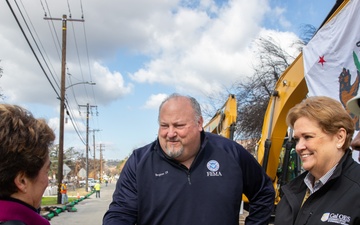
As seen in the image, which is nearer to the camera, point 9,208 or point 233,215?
point 9,208

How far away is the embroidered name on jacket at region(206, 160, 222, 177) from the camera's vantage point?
3.41m

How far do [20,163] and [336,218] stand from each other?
1.69 m

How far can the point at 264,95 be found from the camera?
25.4 metres

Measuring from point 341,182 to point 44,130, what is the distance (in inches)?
66.8

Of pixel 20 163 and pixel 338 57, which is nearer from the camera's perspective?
pixel 20 163

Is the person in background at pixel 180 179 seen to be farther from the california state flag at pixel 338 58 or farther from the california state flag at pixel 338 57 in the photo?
the california state flag at pixel 338 57

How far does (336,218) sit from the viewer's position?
2361 mm

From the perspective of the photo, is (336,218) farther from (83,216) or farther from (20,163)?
(83,216)

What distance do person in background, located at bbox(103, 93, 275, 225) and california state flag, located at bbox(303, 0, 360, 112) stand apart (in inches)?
89.1

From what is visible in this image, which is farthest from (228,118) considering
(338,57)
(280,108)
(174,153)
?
(174,153)

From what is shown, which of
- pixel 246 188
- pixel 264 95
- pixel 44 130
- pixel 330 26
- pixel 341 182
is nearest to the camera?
pixel 44 130

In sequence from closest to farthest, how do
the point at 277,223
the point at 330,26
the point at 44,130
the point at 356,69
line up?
1. the point at 44,130
2. the point at 277,223
3. the point at 356,69
4. the point at 330,26

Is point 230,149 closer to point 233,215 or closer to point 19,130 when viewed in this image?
point 233,215

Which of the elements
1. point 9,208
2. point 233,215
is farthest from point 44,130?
point 233,215
